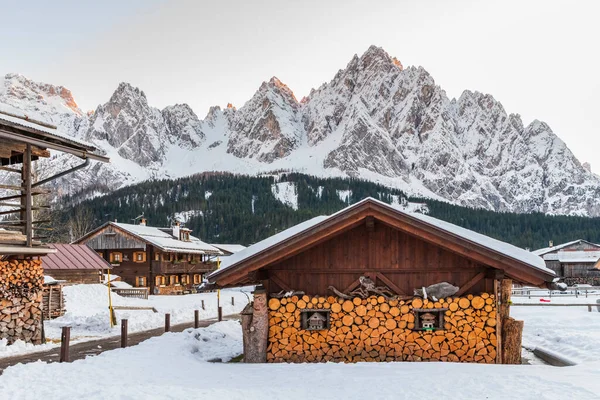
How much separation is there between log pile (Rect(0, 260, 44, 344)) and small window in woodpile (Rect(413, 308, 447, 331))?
12227mm

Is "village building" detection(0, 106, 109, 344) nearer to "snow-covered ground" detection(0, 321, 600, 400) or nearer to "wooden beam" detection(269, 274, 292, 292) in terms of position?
"snow-covered ground" detection(0, 321, 600, 400)

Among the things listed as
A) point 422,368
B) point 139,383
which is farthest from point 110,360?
point 422,368

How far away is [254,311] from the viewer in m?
12.9

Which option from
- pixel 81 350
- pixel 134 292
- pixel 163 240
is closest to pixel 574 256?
pixel 163 240

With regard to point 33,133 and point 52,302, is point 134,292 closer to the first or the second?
point 52,302

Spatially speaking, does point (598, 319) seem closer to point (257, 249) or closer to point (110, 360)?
point (257, 249)

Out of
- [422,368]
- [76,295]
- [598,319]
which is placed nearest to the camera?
A: [422,368]

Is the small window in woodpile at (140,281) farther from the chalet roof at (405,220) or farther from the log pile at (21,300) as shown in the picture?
the chalet roof at (405,220)

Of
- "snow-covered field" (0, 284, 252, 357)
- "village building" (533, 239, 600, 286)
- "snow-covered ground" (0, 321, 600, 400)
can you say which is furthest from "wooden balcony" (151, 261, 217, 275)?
"village building" (533, 239, 600, 286)

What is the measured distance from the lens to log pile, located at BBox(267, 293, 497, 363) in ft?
40.5

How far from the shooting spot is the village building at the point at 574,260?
76.6 meters

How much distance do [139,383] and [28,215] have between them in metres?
9.01

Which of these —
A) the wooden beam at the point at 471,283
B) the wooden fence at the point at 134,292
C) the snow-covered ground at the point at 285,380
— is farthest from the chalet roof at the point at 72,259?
the wooden beam at the point at 471,283

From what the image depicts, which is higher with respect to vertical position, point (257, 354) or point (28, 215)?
point (28, 215)
